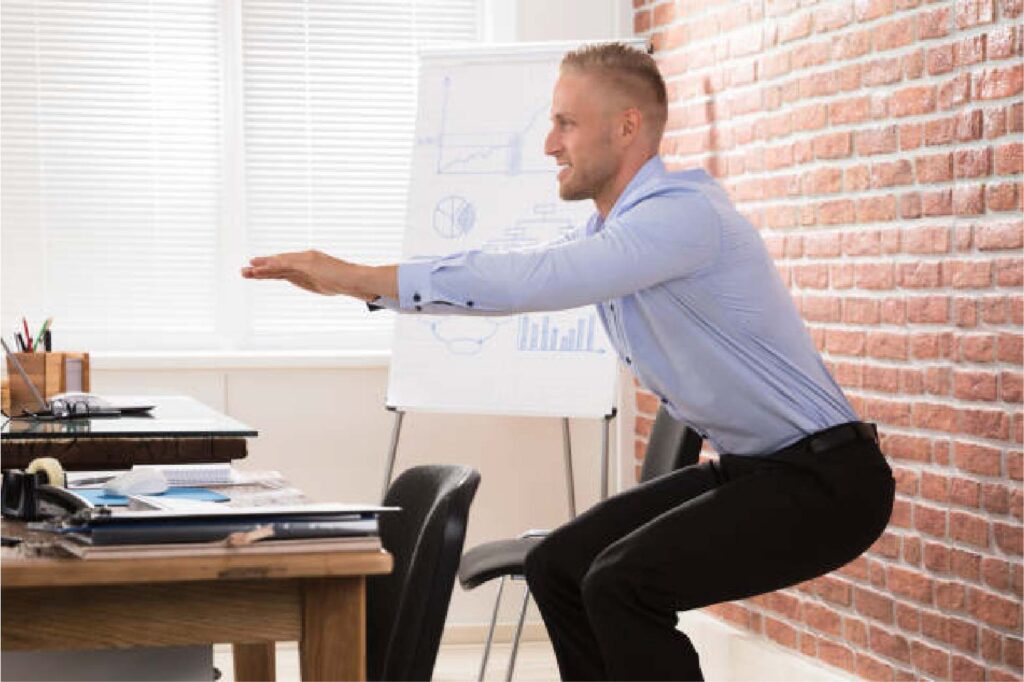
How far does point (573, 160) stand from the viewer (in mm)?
3000

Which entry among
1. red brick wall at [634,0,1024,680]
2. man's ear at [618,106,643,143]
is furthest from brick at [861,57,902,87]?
man's ear at [618,106,643,143]

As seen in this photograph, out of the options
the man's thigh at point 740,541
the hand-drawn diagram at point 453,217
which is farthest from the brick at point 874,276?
the hand-drawn diagram at point 453,217

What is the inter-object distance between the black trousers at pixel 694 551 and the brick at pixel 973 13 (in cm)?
91

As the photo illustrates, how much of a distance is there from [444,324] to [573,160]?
1.80 meters

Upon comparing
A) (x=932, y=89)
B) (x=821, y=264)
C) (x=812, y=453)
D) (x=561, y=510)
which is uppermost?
(x=932, y=89)

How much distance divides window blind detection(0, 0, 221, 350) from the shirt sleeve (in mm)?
2785

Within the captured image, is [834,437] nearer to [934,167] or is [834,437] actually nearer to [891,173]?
[934,167]

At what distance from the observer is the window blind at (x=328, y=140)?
17.3 ft

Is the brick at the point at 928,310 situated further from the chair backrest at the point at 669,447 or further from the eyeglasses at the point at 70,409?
the eyeglasses at the point at 70,409

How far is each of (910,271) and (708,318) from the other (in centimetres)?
81

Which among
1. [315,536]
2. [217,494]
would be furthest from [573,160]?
[315,536]

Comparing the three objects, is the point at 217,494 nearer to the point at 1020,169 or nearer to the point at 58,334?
the point at 1020,169

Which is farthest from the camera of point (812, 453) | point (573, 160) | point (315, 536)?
point (573, 160)

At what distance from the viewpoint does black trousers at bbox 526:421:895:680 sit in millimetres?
2648
